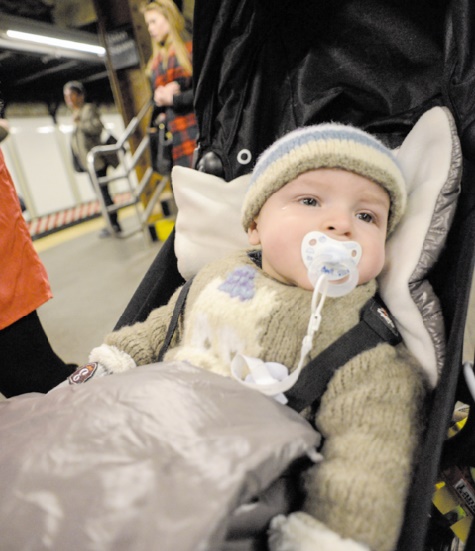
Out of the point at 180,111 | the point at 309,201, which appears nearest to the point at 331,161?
the point at 309,201

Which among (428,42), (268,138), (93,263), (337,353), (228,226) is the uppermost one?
(428,42)

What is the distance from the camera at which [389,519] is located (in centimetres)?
51

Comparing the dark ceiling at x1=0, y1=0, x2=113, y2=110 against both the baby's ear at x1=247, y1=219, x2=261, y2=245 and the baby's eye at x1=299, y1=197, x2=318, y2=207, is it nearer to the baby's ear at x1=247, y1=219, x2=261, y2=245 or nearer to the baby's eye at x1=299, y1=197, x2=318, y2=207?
the baby's ear at x1=247, y1=219, x2=261, y2=245

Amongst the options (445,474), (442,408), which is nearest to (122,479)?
(442,408)

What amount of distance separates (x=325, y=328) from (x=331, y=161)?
29 cm

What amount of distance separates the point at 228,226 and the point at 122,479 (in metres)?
0.71

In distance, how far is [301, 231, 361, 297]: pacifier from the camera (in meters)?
0.67

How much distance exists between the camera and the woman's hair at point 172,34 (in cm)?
224

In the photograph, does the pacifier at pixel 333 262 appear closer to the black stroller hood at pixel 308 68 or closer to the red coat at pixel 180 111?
the black stroller hood at pixel 308 68

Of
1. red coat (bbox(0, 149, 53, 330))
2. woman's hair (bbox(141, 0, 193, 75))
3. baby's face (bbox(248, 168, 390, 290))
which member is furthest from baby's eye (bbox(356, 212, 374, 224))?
woman's hair (bbox(141, 0, 193, 75))

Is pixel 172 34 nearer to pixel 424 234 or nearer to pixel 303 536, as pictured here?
pixel 424 234

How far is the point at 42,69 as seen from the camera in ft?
22.0

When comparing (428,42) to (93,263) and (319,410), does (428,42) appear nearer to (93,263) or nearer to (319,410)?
(319,410)

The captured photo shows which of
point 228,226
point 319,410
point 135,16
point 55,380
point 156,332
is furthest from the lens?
point 135,16
